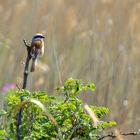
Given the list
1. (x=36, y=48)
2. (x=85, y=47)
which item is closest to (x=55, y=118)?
(x=36, y=48)

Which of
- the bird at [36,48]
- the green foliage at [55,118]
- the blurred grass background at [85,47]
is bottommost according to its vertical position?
the green foliage at [55,118]

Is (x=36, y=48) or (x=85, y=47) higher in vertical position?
(x=85, y=47)

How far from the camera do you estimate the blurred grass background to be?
3.03 metres

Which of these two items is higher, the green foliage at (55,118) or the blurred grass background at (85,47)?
the blurred grass background at (85,47)

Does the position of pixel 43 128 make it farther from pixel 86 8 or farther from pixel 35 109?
pixel 86 8

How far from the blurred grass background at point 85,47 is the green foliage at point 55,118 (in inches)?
58.3

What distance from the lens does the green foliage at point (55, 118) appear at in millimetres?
1258

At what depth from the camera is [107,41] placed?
3.28 metres

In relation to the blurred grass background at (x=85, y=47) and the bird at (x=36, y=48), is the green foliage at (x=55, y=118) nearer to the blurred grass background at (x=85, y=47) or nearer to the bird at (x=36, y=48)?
the bird at (x=36, y=48)

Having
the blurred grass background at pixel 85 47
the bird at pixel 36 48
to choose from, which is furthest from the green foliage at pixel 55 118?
the blurred grass background at pixel 85 47

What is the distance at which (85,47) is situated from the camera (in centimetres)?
335

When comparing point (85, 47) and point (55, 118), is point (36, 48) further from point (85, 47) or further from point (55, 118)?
point (85, 47)

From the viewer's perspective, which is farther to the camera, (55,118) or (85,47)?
(85,47)

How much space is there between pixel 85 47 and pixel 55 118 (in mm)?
2082
